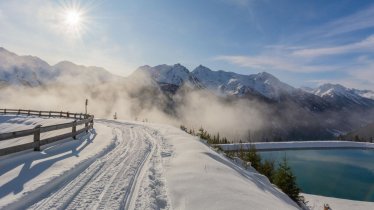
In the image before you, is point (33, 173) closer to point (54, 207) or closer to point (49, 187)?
point (49, 187)

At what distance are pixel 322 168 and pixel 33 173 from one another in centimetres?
4803

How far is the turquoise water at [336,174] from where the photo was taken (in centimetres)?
3575

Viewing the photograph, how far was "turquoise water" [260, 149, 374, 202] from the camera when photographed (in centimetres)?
3575

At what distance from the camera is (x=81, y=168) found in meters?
9.69

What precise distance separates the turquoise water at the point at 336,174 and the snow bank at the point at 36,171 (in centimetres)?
2294

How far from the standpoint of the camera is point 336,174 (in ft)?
146

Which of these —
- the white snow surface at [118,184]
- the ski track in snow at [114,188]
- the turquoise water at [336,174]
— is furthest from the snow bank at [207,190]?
the turquoise water at [336,174]

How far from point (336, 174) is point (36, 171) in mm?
45523

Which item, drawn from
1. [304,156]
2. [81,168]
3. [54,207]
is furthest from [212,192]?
[304,156]

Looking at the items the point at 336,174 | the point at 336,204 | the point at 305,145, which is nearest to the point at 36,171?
the point at 336,204

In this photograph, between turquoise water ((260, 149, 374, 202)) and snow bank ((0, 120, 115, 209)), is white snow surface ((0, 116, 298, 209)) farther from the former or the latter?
turquoise water ((260, 149, 374, 202))

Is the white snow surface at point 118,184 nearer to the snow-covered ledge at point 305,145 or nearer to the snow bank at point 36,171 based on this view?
the snow bank at point 36,171

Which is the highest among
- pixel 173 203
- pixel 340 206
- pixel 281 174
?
pixel 173 203

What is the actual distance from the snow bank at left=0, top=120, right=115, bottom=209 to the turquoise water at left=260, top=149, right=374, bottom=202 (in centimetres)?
2294
